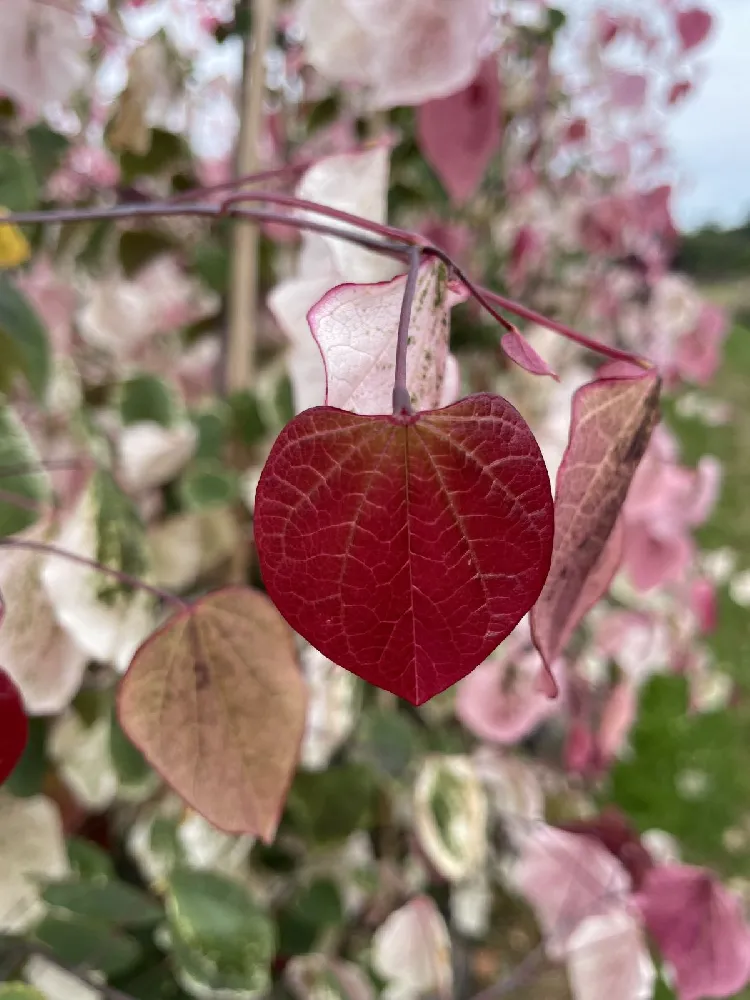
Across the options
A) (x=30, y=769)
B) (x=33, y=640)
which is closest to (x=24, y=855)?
(x=30, y=769)

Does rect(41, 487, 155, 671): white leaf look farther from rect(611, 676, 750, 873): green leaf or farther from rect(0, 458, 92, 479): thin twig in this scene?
rect(611, 676, 750, 873): green leaf

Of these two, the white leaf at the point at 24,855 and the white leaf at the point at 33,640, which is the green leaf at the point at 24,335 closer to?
the white leaf at the point at 33,640

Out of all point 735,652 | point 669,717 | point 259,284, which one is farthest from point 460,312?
point 735,652

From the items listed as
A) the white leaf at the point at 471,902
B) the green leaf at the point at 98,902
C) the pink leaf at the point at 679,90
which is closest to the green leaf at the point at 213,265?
the green leaf at the point at 98,902

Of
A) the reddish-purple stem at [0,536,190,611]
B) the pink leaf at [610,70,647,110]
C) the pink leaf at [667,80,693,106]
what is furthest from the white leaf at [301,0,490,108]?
the pink leaf at [667,80,693,106]

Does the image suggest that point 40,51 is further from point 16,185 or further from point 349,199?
point 349,199

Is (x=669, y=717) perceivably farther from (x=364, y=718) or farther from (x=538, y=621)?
(x=538, y=621)

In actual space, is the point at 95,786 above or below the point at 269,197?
below
